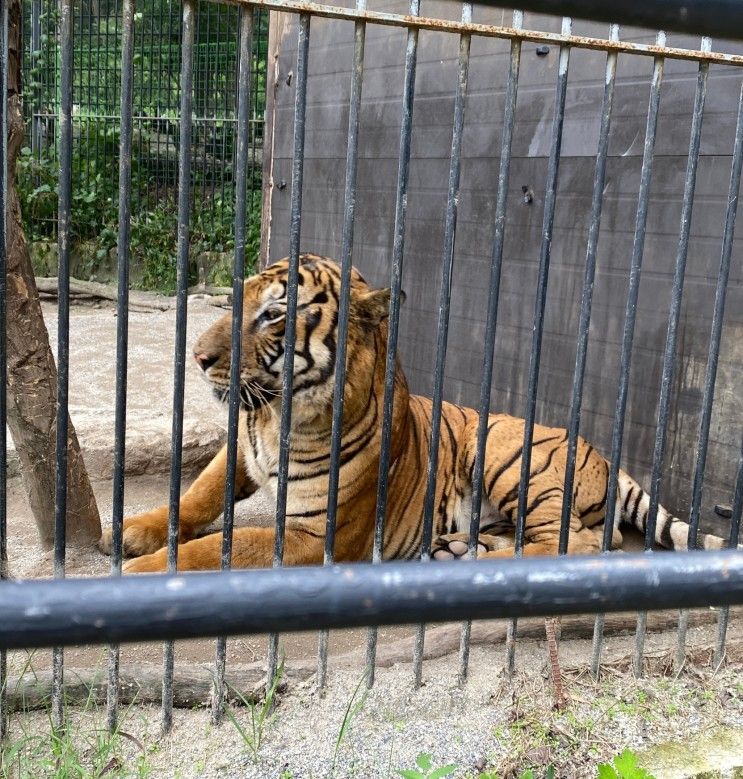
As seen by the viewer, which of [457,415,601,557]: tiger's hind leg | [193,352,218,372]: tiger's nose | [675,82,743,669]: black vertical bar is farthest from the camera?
[457,415,601,557]: tiger's hind leg

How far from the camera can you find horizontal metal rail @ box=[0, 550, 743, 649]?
0.65m

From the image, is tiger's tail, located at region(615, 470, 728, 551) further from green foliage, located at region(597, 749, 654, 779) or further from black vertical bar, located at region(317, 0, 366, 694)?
black vertical bar, located at region(317, 0, 366, 694)

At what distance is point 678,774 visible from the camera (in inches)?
108

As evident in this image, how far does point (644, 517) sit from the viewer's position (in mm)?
4562

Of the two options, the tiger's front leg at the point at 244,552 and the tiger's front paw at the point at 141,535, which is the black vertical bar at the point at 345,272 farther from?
the tiger's front paw at the point at 141,535

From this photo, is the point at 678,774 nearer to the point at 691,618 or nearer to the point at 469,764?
the point at 469,764

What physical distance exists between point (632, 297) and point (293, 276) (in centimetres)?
110

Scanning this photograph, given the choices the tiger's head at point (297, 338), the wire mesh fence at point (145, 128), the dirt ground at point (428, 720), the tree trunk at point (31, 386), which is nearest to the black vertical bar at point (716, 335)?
the dirt ground at point (428, 720)

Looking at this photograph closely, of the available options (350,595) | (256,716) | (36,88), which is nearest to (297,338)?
(256,716)

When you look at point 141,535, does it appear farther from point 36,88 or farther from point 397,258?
point 36,88

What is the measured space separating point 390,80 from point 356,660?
12.8 ft

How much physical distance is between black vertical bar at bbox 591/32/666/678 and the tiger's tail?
51.2 inches

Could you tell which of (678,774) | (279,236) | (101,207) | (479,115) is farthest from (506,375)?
(101,207)

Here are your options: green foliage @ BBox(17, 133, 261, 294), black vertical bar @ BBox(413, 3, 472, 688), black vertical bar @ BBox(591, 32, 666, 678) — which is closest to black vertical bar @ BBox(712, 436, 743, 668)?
black vertical bar @ BBox(591, 32, 666, 678)
